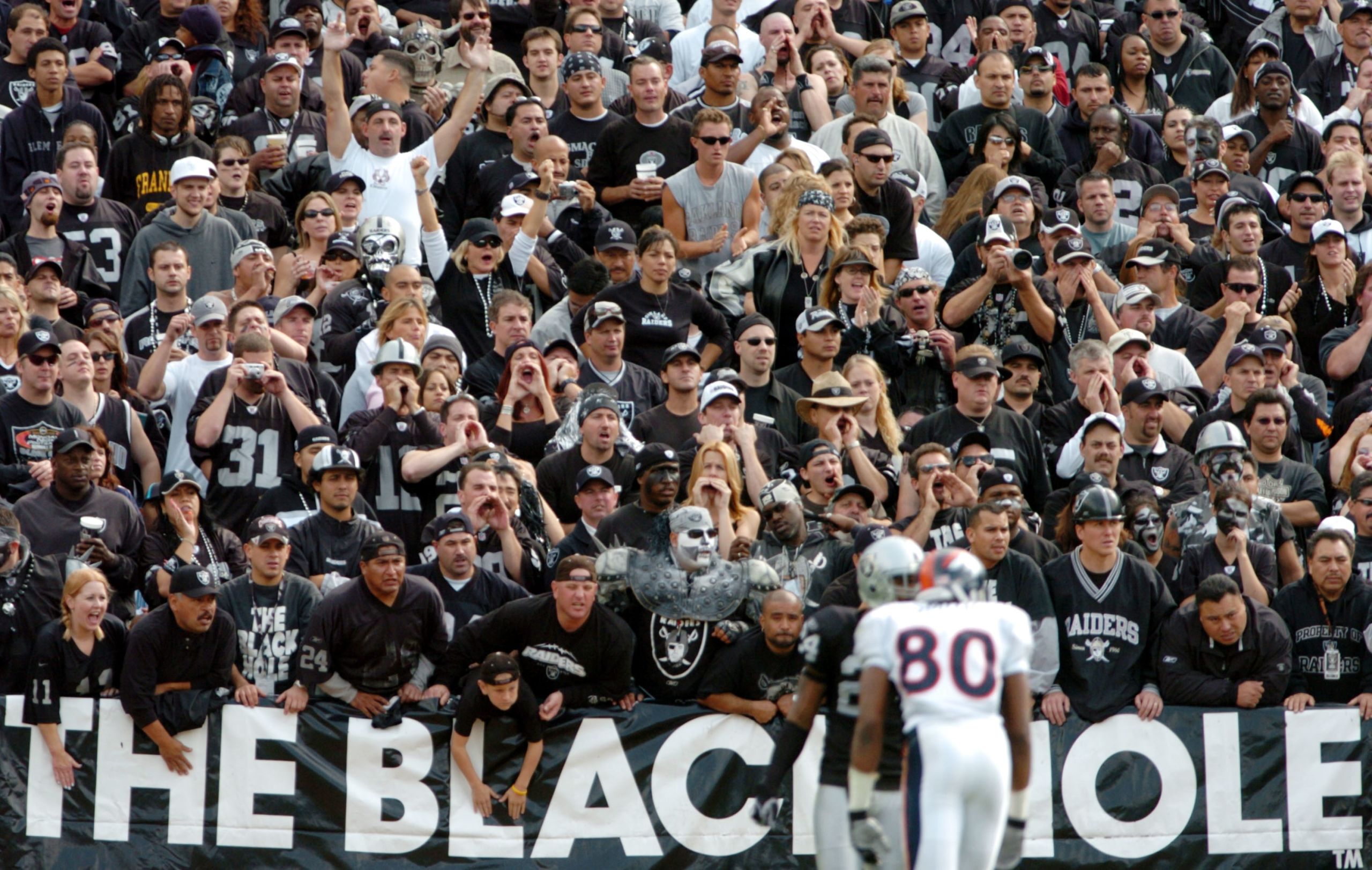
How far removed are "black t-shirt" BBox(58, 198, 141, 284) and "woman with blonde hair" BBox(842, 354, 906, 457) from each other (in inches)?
216

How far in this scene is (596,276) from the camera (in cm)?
1468

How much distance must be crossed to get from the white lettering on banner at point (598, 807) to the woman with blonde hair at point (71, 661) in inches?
99.7

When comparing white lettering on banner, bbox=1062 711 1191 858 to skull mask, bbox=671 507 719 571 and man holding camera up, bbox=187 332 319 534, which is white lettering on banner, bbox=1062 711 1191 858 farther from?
man holding camera up, bbox=187 332 319 534

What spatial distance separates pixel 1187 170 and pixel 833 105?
3057 millimetres

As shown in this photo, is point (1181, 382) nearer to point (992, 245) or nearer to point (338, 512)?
point (992, 245)

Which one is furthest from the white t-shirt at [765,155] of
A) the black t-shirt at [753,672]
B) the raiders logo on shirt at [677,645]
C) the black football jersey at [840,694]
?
the black football jersey at [840,694]

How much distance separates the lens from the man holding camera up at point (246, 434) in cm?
1295

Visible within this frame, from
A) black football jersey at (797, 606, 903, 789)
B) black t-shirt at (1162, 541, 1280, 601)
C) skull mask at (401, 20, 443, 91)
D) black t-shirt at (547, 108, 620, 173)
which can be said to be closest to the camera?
black football jersey at (797, 606, 903, 789)

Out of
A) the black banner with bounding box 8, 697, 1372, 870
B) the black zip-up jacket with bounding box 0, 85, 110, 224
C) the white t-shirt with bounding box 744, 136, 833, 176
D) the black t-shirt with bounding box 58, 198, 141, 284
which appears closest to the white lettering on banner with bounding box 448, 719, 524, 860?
the black banner with bounding box 8, 697, 1372, 870

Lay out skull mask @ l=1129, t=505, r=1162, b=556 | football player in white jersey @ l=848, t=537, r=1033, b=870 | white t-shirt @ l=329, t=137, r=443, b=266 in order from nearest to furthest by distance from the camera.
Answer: football player in white jersey @ l=848, t=537, r=1033, b=870 → skull mask @ l=1129, t=505, r=1162, b=556 → white t-shirt @ l=329, t=137, r=443, b=266

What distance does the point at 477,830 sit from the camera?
11.5 meters

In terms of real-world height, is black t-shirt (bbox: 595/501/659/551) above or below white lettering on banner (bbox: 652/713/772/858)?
above

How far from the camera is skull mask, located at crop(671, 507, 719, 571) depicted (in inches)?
455

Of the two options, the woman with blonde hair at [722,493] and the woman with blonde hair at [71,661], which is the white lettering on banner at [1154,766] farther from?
the woman with blonde hair at [71,661]
